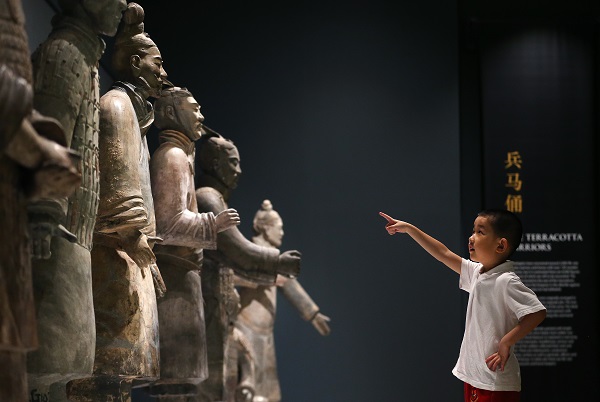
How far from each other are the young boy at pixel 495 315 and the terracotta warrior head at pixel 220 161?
2259mm

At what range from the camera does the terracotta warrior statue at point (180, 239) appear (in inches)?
220

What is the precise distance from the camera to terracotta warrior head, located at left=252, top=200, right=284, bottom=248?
8.03 m

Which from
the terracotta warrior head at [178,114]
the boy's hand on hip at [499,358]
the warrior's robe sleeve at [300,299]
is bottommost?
the boy's hand on hip at [499,358]

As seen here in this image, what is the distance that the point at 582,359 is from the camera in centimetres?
789

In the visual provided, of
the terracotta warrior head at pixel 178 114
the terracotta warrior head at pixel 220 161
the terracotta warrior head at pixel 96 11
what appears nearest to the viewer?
the terracotta warrior head at pixel 96 11

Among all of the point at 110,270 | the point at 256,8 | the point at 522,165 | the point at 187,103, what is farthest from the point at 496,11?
the point at 110,270

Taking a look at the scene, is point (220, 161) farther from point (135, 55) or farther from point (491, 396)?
point (491, 396)

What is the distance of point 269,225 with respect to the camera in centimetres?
804

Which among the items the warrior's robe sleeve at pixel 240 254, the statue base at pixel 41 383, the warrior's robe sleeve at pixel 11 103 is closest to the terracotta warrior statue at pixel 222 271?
the warrior's robe sleeve at pixel 240 254

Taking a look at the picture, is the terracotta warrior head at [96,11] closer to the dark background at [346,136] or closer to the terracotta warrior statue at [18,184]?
the terracotta warrior statue at [18,184]

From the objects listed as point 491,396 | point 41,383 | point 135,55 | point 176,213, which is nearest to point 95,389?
point 41,383

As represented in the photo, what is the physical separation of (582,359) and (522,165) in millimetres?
1544

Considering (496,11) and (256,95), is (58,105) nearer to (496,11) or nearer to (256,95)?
Result: (256,95)

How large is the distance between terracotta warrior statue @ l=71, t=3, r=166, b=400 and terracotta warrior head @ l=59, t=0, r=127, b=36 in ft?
1.79
